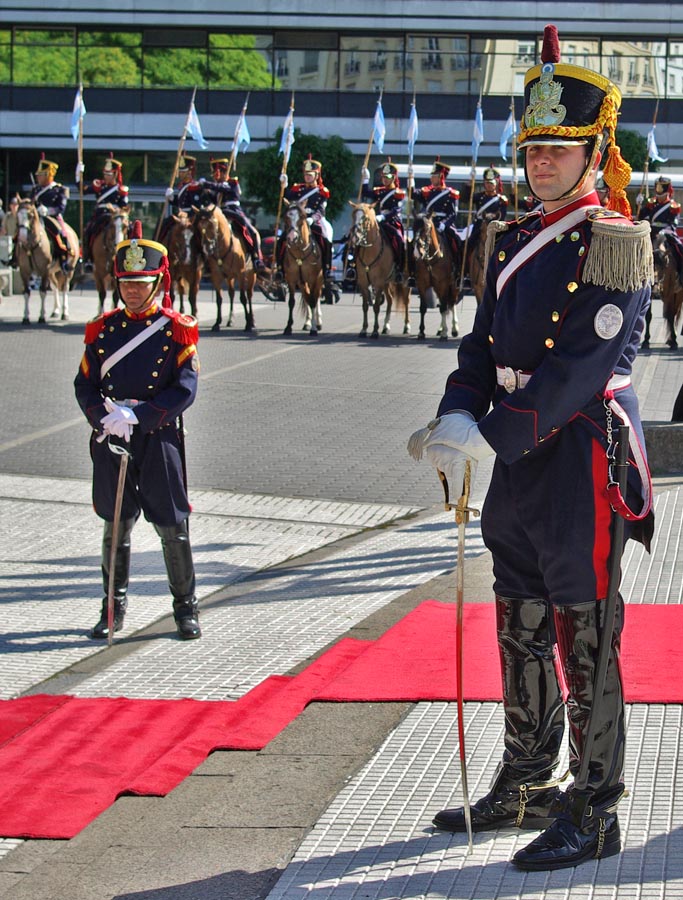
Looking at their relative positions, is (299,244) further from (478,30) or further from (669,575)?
(478,30)

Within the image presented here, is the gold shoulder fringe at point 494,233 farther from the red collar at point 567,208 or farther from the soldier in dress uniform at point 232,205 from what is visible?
the soldier in dress uniform at point 232,205

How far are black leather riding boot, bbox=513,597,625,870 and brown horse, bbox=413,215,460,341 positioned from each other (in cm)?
1952

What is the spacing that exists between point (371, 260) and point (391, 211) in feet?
6.40

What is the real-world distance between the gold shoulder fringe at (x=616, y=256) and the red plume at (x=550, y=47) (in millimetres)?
545

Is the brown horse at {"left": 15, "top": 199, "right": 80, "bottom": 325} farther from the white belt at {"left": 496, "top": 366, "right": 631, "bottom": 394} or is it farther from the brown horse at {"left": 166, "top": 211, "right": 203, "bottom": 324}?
the white belt at {"left": 496, "top": 366, "right": 631, "bottom": 394}

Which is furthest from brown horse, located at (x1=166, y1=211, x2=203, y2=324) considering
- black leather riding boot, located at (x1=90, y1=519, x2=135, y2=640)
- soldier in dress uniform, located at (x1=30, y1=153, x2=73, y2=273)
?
black leather riding boot, located at (x1=90, y1=519, x2=135, y2=640)

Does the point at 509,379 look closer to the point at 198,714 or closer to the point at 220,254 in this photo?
the point at 198,714

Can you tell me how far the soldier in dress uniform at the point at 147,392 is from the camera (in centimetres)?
703

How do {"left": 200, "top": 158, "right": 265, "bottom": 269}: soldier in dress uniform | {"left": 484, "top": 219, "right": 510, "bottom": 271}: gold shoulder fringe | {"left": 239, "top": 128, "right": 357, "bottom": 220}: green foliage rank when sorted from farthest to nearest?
{"left": 239, "top": 128, "right": 357, "bottom": 220}: green foliage → {"left": 200, "top": 158, "right": 265, "bottom": 269}: soldier in dress uniform → {"left": 484, "top": 219, "right": 510, "bottom": 271}: gold shoulder fringe

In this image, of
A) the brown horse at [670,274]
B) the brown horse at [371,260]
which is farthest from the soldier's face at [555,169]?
the brown horse at [371,260]

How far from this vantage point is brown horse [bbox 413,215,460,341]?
23.3m

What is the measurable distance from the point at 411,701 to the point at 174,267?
1918 cm

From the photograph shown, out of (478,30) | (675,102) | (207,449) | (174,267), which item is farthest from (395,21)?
(207,449)

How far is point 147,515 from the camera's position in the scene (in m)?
7.16
